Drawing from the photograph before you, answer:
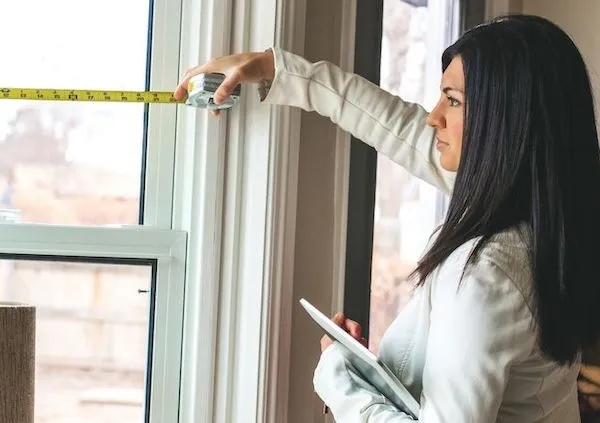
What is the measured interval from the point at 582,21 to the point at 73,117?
3.98ft

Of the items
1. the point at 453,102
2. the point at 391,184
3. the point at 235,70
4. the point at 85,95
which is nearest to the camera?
the point at 453,102

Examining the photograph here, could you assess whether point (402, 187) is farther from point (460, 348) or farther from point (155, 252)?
point (460, 348)

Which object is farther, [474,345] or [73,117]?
[73,117]

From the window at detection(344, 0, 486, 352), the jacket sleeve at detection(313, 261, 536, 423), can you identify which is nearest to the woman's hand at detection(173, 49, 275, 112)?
the window at detection(344, 0, 486, 352)

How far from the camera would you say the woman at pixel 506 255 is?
3.60ft

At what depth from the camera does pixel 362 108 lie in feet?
4.99

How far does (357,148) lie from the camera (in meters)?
1.68

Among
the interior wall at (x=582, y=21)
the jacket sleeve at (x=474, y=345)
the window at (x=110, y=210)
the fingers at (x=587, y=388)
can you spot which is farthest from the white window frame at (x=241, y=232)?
the interior wall at (x=582, y=21)

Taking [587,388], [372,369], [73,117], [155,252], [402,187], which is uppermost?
[73,117]

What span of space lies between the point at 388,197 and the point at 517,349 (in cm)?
73

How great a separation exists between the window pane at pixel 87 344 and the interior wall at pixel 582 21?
1154 mm

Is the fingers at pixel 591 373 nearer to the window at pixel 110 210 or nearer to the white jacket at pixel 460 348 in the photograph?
the white jacket at pixel 460 348

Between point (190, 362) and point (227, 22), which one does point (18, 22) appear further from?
point (190, 362)

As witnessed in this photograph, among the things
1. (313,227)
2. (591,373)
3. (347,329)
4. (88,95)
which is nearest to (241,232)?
(313,227)
